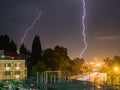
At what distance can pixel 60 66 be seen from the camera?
2530 centimetres

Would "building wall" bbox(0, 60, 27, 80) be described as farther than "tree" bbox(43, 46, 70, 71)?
Yes

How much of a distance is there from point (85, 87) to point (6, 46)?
21225mm

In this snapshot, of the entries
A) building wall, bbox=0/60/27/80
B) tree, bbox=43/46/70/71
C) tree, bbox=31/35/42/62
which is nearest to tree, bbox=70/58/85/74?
tree, bbox=43/46/70/71

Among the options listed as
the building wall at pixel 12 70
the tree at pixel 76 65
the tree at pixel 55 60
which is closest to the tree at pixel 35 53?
the building wall at pixel 12 70

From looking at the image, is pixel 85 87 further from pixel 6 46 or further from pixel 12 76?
pixel 6 46

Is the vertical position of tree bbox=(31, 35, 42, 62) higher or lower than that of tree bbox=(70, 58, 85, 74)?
higher

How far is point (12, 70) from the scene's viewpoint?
2766 centimetres

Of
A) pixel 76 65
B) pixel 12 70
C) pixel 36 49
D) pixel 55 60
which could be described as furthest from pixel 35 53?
pixel 76 65

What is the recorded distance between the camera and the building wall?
27.0 m

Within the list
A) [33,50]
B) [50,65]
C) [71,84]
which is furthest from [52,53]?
[71,84]

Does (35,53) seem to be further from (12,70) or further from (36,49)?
(12,70)

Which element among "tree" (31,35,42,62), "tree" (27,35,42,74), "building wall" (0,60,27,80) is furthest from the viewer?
"tree" (31,35,42,62)

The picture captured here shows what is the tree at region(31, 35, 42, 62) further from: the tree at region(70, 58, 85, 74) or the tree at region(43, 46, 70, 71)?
the tree at region(70, 58, 85, 74)

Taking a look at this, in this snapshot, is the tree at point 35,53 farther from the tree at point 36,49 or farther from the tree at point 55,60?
the tree at point 55,60
